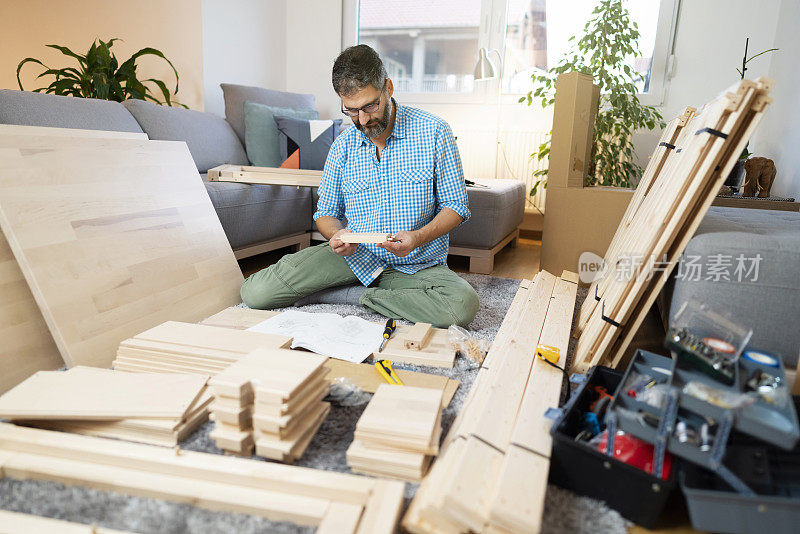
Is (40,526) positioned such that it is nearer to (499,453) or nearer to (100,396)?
(100,396)

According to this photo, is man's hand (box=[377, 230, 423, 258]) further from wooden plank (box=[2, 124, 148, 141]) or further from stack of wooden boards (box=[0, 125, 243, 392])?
wooden plank (box=[2, 124, 148, 141])

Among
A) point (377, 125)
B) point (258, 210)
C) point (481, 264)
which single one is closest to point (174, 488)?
point (377, 125)

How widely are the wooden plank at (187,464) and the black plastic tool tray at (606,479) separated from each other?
0.38 metres

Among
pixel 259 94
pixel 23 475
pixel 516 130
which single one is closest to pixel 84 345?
pixel 23 475

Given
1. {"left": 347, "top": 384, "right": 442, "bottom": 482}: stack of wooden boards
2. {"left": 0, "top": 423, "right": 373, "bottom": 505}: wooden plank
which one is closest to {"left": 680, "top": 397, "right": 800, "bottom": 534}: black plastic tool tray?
{"left": 347, "top": 384, "right": 442, "bottom": 482}: stack of wooden boards

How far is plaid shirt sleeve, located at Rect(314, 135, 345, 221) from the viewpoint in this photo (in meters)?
2.14

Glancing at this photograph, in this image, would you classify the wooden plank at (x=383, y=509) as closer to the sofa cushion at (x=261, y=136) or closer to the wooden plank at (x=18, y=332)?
the wooden plank at (x=18, y=332)

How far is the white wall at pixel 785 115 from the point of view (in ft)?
8.96

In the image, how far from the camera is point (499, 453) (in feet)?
3.29

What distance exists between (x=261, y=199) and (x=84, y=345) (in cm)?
136

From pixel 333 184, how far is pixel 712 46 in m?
3.24

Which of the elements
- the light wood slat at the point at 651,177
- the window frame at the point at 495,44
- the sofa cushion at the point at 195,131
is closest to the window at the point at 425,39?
the window frame at the point at 495,44

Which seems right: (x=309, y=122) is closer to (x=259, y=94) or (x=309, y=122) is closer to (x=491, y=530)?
(x=259, y=94)

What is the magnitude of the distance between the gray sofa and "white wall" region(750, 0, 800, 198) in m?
1.44
